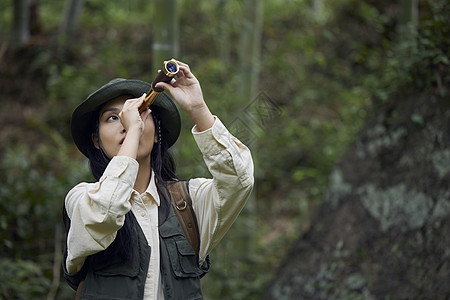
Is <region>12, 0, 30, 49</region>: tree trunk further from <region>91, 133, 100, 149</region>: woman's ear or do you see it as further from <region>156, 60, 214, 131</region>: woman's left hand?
<region>156, 60, 214, 131</region>: woman's left hand

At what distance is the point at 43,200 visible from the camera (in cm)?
487

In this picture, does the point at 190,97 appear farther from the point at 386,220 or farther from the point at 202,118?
the point at 386,220

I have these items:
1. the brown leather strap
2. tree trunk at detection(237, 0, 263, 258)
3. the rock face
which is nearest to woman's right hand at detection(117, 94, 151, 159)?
the brown leather strap

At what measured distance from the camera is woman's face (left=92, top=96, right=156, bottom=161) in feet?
7.03

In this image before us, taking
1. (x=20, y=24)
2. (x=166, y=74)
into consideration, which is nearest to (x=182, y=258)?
(x=166, y=74)

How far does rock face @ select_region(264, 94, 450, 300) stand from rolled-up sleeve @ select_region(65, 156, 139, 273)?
2.32 meters

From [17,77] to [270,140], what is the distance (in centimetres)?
384

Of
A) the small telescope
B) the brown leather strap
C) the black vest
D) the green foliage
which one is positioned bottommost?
the green foliage

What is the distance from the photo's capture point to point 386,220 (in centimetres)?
394

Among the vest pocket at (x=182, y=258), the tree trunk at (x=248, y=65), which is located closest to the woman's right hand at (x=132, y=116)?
the vest pocket at (x=182, y=258)

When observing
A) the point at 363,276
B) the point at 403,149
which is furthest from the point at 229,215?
the point at 403,149

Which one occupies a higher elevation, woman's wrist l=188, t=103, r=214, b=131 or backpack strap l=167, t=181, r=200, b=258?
woman's wrist l=188, t=103, r=214, b=131

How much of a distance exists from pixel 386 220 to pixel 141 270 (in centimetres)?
248

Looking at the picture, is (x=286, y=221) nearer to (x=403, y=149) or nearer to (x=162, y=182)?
(x=403, y=149)
